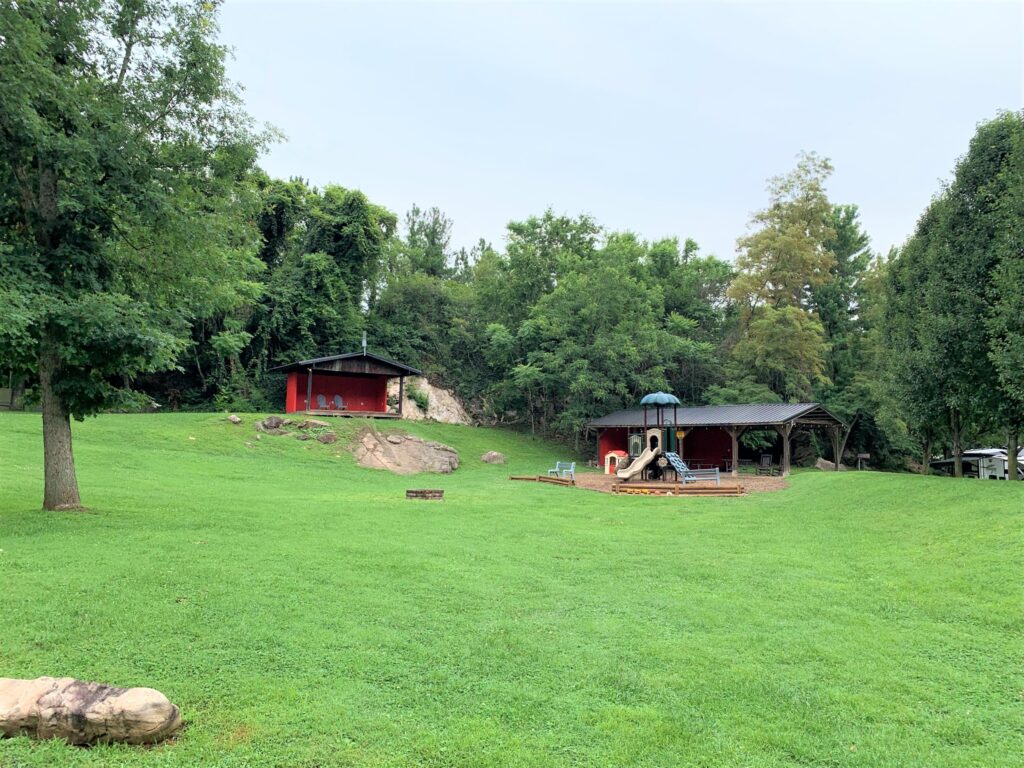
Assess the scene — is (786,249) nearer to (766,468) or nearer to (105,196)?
(766,468)

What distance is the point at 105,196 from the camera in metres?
10.0

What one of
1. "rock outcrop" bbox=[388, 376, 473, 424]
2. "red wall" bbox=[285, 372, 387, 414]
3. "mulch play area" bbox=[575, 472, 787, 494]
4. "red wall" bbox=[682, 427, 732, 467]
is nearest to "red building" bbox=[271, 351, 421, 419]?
"red wall" bbox=[285, 372, 387, 414]

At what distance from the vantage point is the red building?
98.3 ft

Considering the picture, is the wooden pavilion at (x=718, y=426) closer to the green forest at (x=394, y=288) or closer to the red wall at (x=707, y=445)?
the red wall at (x=707, y=445)

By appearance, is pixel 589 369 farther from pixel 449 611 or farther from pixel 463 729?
pixel 463 729

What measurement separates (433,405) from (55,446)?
2865 cm

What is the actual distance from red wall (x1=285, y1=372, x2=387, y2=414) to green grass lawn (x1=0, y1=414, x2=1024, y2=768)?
2008cm

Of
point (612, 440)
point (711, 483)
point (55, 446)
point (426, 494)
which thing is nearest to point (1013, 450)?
point (711, 483)

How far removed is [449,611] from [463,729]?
225 cm

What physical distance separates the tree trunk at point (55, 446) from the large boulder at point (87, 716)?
7744 millimetres

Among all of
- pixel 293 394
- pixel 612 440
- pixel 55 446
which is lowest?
pixel 612 440

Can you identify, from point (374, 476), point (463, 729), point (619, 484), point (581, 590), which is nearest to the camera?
point (463, 729)

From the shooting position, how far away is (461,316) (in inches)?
1715

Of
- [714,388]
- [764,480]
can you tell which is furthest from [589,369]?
[764,480]
